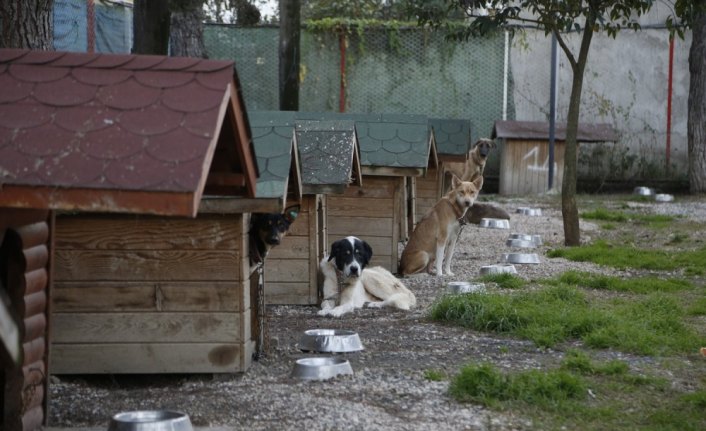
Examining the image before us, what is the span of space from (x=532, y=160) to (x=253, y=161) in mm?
16495

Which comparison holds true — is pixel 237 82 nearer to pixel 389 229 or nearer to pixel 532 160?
pixel 389 229

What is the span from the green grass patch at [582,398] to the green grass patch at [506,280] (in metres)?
3.44

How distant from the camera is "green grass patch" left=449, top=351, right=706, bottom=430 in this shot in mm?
4980

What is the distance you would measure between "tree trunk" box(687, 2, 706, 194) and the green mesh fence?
10.9ft

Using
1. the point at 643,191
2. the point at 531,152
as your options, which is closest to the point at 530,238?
the point at 531,152

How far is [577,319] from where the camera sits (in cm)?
722

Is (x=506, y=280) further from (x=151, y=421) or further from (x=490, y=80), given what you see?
(x=490, y=80)

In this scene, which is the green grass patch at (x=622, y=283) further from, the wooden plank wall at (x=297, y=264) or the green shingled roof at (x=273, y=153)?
the green shingled roof at (x=273, y=153)

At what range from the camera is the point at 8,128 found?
3.48 metres

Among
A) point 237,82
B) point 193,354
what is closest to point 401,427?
point 193,354

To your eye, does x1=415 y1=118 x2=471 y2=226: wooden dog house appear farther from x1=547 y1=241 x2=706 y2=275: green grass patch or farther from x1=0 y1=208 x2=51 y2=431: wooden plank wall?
x1=0 y1=208 x2=51 y2=431: wooden plank wall

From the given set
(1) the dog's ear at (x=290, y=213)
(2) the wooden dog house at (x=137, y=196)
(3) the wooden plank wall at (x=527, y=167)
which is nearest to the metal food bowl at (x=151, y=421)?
(2) the wooden dog house at (x=137, y=196)

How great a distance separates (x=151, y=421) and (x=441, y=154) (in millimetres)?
10028

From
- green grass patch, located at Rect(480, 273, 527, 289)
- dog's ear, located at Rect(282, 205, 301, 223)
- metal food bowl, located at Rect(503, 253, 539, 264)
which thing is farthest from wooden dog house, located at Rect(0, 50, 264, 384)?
metal food bowl, located at Rect(503, 253, 539, 264)
